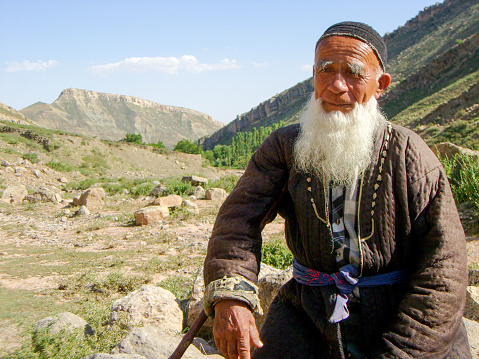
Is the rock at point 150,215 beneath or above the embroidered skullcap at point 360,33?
beneath

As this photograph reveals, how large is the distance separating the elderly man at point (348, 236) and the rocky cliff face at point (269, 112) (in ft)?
230

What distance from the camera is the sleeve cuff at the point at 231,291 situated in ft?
5.18

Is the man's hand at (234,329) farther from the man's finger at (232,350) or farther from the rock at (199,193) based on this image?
the rock at (199,193)

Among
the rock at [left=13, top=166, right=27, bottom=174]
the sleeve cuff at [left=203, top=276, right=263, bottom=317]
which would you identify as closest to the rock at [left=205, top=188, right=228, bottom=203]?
the rock at [left=13, top=166, right=27, bottom=174]

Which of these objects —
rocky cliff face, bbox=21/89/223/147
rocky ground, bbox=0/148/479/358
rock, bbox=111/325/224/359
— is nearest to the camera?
rock, bbox=111/325/224/359

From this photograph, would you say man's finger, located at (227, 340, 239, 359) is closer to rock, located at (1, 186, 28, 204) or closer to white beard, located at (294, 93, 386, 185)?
white beard, located at (294, 93, 386, 185)

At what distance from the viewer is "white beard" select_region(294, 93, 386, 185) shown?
1738 mm

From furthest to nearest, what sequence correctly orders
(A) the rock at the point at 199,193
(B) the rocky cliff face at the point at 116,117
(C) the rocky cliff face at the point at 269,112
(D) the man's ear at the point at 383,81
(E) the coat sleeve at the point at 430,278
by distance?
(B) the rocky cliff face at the point at 116,117, (C) the rocky cliff face at the point at 269,112, (A) the rock at the point at 199,193, (D) the man's ear at the point at 383,81, (E) the coat sleeve at the point at 430,278

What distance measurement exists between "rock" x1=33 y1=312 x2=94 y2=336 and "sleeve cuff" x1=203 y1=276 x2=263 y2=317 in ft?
5.01

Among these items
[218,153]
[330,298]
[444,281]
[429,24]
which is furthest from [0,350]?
[429,24]

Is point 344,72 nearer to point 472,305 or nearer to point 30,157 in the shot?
point 472,305

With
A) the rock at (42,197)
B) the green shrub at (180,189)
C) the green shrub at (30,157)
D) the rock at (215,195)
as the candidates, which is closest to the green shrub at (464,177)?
the rock at (215,195)

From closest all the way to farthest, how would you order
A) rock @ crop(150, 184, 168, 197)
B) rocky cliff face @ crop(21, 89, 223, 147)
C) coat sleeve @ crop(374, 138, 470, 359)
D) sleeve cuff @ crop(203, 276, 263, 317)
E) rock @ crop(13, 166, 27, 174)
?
coat sleeve @ crop(374, 138, 470, 359) < sleeve cuff @ crop(203, 276, 263, 317) < rock @ crop(150, 184, 168, 197) < rock @ crop(13, 166, 27, 174) < rocky cliff face @ crop(21, 89, 223, 147)

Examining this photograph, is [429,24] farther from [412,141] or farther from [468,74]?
[412,141]
